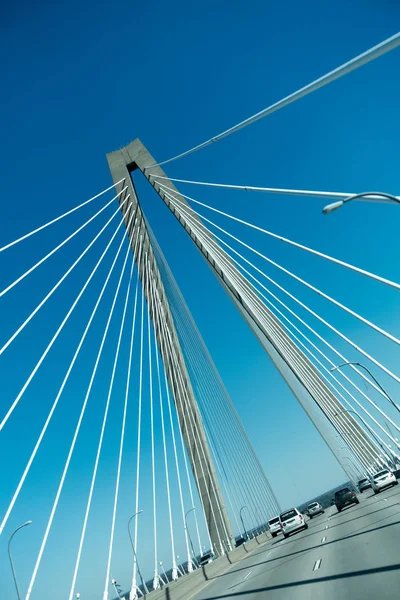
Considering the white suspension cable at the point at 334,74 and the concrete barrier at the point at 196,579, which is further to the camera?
the concrete barrier at the point at 196,579

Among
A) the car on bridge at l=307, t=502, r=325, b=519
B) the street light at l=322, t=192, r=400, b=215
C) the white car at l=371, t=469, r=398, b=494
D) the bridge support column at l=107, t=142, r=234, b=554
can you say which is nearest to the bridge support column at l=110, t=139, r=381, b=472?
the bridge support column at l=107, t=142, r=234, b=554

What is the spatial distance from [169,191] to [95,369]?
10055mm

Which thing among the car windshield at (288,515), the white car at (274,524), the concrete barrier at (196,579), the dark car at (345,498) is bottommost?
the concrete barrier at (196,579)

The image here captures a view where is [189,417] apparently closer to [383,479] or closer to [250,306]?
[250,306]

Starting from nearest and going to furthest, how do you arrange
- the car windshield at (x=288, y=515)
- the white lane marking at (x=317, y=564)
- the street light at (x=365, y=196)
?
the street light at (x=365, y=196)
the white lane marking at (x=317, y=564)
the car windshield at (x=288, y=515)

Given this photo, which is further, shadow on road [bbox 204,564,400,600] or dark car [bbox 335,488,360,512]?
dark car [bbox 335,488,360,512]

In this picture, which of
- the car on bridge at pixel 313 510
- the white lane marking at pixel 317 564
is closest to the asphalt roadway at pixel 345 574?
the white lane marking at pixel 317 564

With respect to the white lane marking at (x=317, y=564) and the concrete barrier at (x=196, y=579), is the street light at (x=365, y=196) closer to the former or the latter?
the white lane marking at (x=317, y=564)

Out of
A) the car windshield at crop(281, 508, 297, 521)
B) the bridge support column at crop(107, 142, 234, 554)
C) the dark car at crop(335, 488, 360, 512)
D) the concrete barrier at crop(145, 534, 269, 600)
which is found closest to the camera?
the concrete barrier at crop(145, 534, 269, 600)

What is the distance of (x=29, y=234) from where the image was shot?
1229 cm

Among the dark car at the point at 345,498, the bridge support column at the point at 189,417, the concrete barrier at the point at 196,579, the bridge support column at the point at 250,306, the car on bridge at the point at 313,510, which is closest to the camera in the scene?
the concrete barrier at the point at 196,579

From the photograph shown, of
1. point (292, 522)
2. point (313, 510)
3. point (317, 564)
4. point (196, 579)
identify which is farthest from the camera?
point (313, 510)

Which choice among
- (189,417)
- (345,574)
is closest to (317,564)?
(345,574)

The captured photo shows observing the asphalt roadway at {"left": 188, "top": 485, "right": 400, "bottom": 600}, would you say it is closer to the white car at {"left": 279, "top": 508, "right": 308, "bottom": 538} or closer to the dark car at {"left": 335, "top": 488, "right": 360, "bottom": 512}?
the white car at {"left": 279, "top": 508, "right": 308, "bottom": 538}
